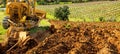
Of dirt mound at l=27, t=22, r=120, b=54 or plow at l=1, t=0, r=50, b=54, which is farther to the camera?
plow at l=1, t=0, r=50, b=54

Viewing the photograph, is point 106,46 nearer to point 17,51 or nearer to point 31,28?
point 17,51

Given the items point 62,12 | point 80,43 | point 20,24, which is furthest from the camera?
point 62,12

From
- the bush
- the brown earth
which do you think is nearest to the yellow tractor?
the brown earth

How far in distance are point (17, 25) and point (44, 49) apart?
338 cm

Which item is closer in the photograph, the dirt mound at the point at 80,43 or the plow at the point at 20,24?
the dirt mound at the point at 80,43

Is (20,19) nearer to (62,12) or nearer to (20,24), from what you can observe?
(20,24)

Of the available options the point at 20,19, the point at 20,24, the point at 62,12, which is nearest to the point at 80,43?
the point at 20,24

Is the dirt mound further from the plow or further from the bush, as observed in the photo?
the bush

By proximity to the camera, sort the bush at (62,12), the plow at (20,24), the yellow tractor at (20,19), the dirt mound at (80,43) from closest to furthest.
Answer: the dirt mound at (80,43), the plow at (20,24), the yellow tractor at (20,19), the bush at (62,12)

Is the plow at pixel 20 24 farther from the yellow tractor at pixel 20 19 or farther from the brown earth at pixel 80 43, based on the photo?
the brown earth at pixel 80 43

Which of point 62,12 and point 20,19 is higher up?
point 20,19

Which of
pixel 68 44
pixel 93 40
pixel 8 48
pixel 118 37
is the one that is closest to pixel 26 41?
pixel 8 48

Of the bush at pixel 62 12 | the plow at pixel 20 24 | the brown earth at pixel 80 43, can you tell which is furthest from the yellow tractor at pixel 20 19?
the bush at pixel 62 12

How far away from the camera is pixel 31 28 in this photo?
736 inches
